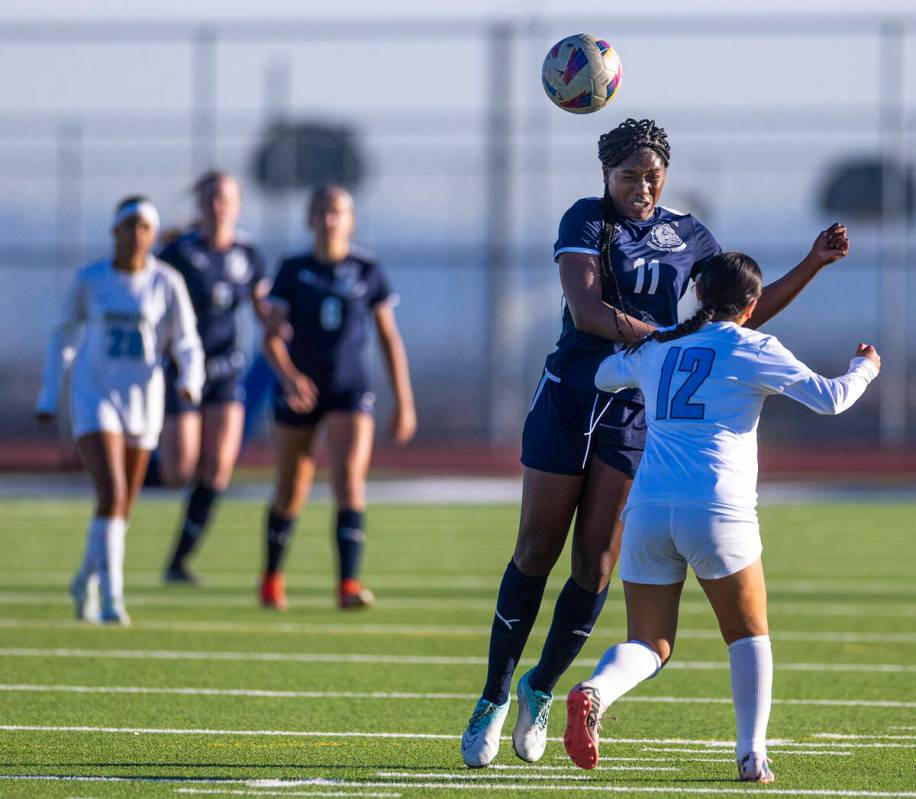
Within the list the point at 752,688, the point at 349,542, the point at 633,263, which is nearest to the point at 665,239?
the point at 633,263

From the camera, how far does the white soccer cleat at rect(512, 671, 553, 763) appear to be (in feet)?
18.7

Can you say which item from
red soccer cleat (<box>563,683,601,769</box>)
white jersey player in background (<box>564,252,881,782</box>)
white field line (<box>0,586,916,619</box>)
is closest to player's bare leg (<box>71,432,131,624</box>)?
white field line (<box>0,586,916,619</box>)

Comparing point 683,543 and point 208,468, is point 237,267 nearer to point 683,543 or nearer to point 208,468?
point 208,468

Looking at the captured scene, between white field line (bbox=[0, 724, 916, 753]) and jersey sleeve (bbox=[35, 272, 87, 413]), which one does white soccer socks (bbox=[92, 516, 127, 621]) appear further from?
white field line (bbox=[0, 724, 916, 753])

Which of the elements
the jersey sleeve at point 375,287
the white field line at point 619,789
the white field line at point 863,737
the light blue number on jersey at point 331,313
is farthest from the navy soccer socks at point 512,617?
the jersey sleeve at point 375,287

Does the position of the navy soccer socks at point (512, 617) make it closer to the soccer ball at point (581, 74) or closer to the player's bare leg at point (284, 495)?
the soccer ball at point (581, 74)

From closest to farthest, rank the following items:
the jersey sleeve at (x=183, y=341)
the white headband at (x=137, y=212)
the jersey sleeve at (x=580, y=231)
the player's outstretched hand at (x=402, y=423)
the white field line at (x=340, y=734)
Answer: the jersey sleeve at (x=580, y=231) → the white field line at (x=340, y=734) → the white headband at (x=137, y=212) → the jersey sleeve at (x=183, y=341) → the player's outstretched hand at (x=402, y=423)

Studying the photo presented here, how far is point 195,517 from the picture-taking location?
11.4 m

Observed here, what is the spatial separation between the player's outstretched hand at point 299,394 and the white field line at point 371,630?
127 cm

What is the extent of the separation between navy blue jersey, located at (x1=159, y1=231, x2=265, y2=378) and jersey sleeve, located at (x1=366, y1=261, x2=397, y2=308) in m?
1.05

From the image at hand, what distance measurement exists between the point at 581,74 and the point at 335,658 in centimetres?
312

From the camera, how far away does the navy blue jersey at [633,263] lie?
5.68 meters

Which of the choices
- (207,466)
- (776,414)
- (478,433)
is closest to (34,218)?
(478,433)

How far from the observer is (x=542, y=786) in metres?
5.38
